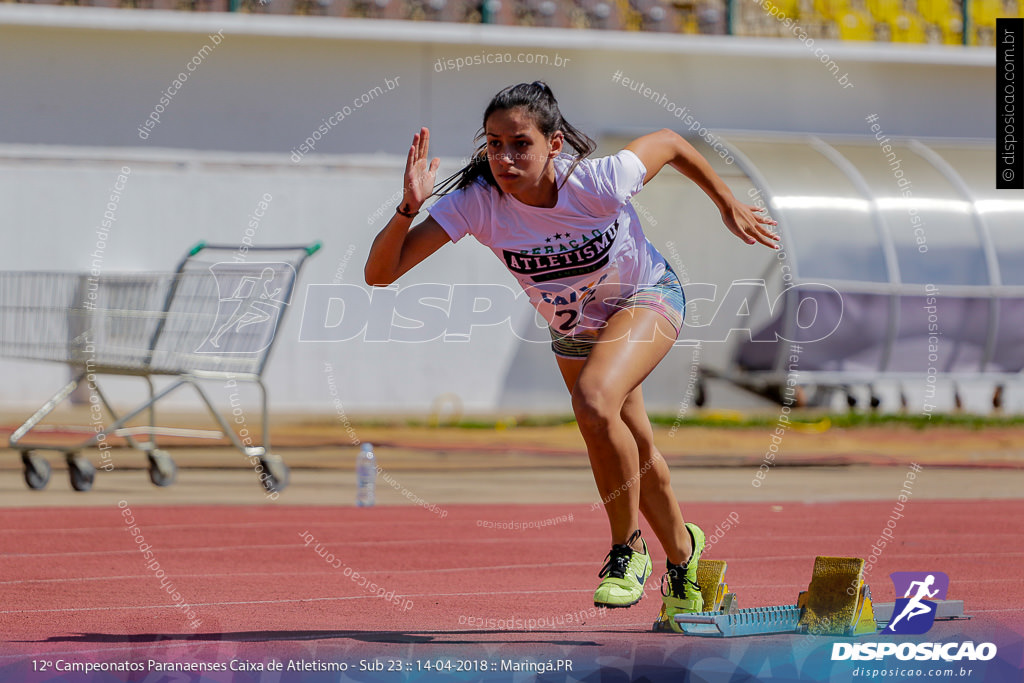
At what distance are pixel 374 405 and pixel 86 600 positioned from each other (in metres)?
12.7

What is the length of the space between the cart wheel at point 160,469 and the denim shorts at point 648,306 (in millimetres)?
6106

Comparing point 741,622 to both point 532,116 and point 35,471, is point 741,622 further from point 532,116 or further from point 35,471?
point 35,471

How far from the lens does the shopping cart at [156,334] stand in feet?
33.1

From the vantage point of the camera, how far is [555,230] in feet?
17.3

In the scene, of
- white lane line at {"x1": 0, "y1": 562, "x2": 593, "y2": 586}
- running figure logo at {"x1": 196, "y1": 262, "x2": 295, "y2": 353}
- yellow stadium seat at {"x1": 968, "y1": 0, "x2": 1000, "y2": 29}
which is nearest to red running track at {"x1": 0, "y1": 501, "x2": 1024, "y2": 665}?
white lane line at {"x1": 0, "y1": 562, "x2": 593, "y2": 586}

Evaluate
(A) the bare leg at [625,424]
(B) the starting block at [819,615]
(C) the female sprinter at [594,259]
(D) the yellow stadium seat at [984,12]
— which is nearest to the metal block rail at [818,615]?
(B) the starting block at [819,615]

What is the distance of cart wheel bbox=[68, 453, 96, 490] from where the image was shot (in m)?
10.4

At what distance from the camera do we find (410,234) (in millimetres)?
5266

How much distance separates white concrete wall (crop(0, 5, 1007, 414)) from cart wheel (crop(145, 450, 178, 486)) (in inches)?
296

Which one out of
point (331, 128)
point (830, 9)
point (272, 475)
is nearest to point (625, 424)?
point (272, 475)

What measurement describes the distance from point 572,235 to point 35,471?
664 cm

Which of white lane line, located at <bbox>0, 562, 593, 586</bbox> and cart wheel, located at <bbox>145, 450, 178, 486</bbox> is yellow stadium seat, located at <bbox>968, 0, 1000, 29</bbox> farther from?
white lane line, located at <bbox>0, 562, 593, 586</bbox>

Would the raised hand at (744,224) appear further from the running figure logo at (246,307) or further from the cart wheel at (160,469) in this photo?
the cart wheel at (160,469)

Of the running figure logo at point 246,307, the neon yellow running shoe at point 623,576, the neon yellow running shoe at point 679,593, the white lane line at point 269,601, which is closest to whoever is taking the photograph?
the neon yellow running shoe at point 623,576
